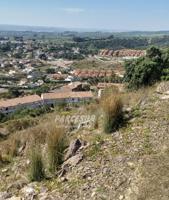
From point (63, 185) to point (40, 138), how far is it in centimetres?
223

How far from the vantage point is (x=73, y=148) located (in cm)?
566

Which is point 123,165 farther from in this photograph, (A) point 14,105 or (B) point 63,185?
(A) point 14,105

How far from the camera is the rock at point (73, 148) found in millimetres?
5524

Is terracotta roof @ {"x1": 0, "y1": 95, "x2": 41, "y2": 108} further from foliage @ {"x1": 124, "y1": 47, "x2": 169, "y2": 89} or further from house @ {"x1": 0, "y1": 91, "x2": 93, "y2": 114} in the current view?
foliage @ {"x1": 124, "y1": 47, "x2": 169, "y2": 89}

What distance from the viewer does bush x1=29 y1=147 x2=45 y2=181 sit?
16.8ft

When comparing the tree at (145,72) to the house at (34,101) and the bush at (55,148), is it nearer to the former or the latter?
the bush at (55,148)

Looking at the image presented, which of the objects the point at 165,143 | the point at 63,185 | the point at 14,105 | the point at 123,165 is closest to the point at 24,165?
the point at 63,185

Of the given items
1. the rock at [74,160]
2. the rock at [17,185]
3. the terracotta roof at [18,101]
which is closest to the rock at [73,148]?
the rock at [74,160]

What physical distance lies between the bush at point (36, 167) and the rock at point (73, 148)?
48 centimetres

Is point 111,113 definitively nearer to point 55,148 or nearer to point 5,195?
point 55,148

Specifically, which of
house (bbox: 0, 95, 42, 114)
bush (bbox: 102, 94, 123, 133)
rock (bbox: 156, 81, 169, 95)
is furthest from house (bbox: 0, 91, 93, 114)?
bush (bbox: 102, 94, 123, 133)

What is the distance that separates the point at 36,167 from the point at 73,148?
0.72 m

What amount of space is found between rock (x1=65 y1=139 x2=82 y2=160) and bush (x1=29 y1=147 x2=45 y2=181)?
18.7 inches

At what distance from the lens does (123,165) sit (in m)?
4.90
